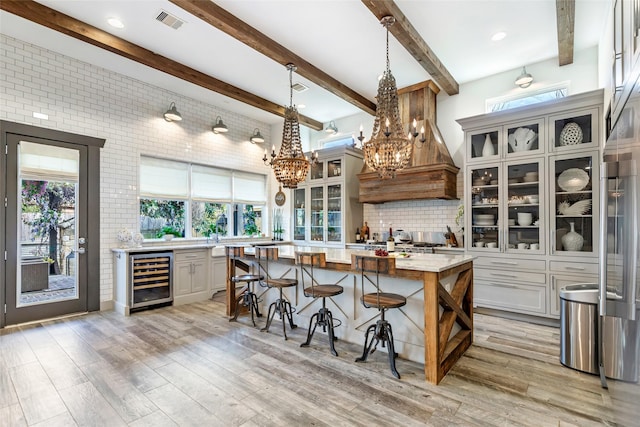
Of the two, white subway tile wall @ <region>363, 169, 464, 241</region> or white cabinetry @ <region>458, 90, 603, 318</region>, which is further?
Result: white subway tile wall @ <region>363, 169, 464, 241</region>

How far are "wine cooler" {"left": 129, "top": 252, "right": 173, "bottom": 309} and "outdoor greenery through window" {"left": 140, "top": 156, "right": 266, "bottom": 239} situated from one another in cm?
73

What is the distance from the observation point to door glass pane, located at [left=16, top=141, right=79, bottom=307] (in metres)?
4.07

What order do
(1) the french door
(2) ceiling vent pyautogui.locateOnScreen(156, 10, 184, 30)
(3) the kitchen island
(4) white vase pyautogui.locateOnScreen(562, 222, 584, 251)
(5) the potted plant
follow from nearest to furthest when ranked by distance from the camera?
(3) the kitchen island → (2) ceiling vent pyautogui.locateOnScreen(156, 10, 184, 30) → (4) white vase pyautogui.locateOnScreen(562, 222, 584, 251) → (1) the french door → (5) the potted plant

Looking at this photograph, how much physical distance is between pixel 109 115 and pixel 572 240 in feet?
22.2

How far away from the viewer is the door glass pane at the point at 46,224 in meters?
4.07

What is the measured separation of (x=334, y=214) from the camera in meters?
6.28

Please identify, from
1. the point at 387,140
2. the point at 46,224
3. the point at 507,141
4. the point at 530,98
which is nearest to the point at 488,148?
the point at 507,141

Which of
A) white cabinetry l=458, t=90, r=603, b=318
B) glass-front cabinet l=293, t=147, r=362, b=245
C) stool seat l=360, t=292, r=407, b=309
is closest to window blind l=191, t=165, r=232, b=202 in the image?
glass-front cabinet l=293, t=147, r=362, b=245

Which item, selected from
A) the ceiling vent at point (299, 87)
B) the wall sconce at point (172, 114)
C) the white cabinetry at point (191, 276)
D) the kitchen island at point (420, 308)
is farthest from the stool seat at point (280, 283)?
the wall sconce at point (172, 114)

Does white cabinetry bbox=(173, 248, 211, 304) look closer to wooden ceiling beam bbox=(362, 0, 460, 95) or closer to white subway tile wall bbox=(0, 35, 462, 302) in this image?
white subway tile wall bbox=(0, 35, 462, 302)

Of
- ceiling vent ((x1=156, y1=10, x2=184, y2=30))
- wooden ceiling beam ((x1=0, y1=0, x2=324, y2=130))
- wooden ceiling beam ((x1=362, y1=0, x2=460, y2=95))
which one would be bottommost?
wooden ceiling beam ((x1=362, y1=0, x2=460, y2=95))

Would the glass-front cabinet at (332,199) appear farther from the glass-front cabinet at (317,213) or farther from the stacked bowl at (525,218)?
the stacked bowl at (525,218)

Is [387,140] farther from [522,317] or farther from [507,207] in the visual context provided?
[522,317]

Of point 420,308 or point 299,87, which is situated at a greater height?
point 299,87
